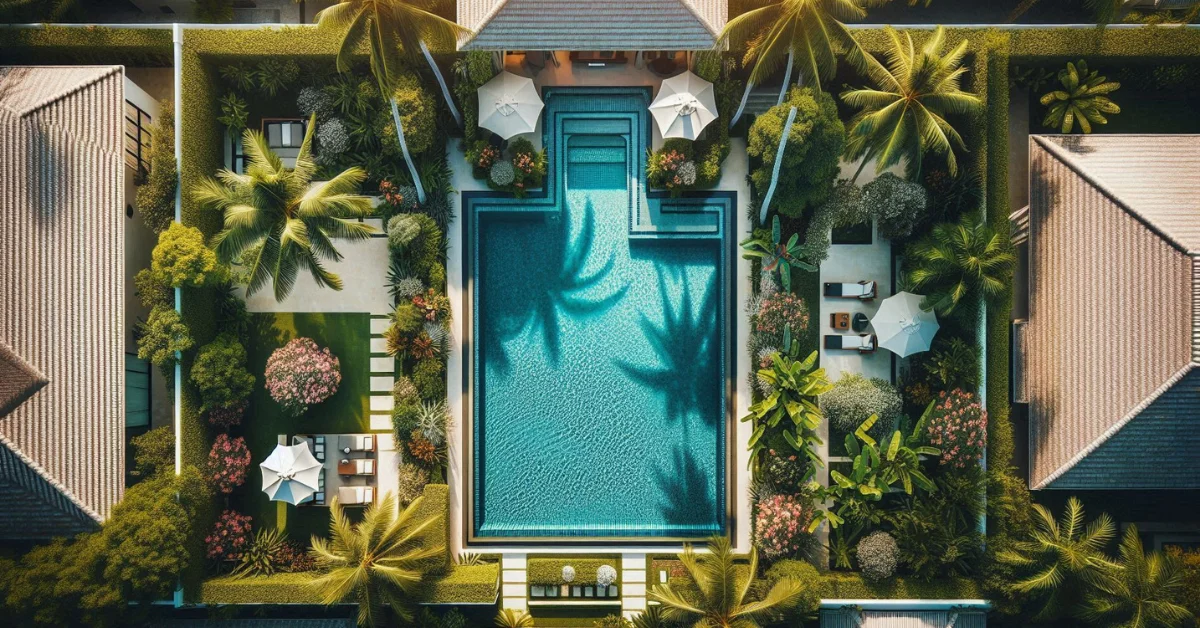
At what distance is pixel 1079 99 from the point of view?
1650cm

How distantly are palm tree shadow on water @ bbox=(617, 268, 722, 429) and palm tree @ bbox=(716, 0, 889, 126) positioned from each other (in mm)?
6310

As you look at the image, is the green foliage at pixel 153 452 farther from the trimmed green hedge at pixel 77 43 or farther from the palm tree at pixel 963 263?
the palm tree at pixel 963 263

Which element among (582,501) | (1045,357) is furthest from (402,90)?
(1045,357)

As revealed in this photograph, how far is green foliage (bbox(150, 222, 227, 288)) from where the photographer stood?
15076mm

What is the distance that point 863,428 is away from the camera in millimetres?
16188

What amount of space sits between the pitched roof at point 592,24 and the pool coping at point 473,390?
2.27 meters

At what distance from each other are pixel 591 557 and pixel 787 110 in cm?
Result: 1319

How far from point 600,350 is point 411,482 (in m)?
6.40

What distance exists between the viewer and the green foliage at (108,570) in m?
14.1

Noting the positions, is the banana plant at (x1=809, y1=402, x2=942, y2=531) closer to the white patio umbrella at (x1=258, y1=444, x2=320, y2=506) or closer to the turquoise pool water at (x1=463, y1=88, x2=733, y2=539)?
the turquoise pool water at (x1=463, y1=88, x2=733, y2=539)

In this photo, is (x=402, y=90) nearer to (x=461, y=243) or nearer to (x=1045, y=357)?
(x=461, y=243)

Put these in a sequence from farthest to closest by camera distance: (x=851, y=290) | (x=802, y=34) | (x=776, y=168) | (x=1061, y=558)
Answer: (x=851, y=290)
(x=776, y=168)
(x=1061, y=558)
(x=802, y=34)

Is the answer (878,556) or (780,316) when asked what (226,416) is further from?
(878,556)

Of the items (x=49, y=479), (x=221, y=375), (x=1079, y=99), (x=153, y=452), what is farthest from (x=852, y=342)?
(x=49, y=479)
